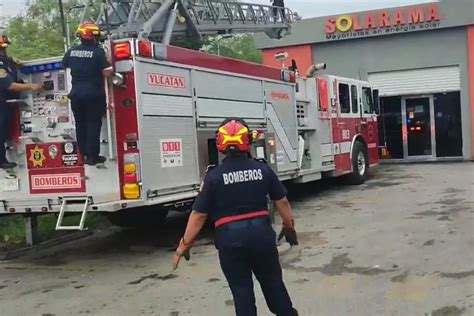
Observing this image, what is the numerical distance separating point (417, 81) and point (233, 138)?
17.3 m

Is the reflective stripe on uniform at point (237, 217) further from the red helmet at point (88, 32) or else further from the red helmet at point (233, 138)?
the red helmet at point (88, 32)

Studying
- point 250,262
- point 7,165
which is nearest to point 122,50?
point 7,165

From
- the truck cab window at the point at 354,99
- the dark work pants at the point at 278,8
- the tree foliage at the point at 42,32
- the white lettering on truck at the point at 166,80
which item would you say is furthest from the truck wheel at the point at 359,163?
the white lettering on truck at the point at 166,80

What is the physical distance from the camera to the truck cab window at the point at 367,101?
15.3 metres

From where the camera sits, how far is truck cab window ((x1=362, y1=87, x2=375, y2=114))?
1528cm

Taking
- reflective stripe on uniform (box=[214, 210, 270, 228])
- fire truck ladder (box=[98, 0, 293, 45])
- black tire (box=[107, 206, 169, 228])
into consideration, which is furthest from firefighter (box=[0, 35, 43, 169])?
reflective stripe on uniform (box=[214, 210, 270, 228])

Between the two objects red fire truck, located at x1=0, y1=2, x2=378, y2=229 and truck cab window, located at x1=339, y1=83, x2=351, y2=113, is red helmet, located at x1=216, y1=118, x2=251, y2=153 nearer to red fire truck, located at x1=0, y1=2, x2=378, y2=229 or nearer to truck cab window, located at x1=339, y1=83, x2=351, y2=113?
red fire truck, located at x1=0, y1=2, x2=378, y2=229

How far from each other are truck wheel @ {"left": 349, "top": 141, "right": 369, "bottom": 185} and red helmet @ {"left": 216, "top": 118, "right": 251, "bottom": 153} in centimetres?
1052

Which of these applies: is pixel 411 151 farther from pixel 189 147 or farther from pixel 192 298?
pixel 192 298

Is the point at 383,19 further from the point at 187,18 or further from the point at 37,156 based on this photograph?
the point at 37,156

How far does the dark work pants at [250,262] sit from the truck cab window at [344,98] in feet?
33.4

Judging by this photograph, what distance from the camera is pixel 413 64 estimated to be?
20125 mm

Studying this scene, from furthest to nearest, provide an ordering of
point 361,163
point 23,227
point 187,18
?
1. point 361,163
2. point 187,18
3. point 23,227

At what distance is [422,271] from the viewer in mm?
6336
